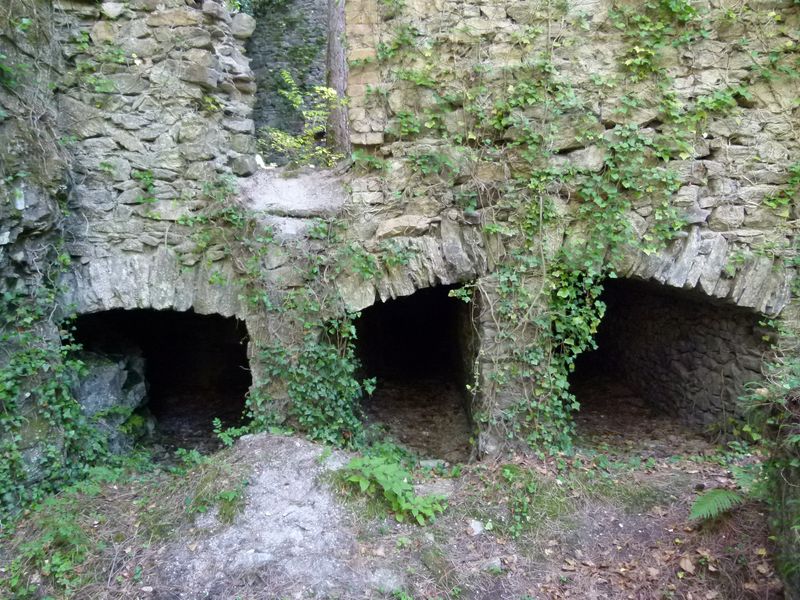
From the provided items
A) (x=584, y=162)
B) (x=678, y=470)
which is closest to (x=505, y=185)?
(x=584, y=162)

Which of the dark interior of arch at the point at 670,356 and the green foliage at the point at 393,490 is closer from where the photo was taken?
the green foliage at the point at 393,490

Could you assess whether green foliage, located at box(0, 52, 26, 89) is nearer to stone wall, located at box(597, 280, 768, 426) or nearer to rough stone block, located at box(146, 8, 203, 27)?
rough stone block, located at box(146, 8, 203, 27)

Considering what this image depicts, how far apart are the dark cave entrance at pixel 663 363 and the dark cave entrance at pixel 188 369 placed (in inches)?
171

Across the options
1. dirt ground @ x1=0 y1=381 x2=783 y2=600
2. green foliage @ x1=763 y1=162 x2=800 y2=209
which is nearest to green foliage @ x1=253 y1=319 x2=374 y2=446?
dirt ground @ x1=0 y1=381 x2=783 y2=600

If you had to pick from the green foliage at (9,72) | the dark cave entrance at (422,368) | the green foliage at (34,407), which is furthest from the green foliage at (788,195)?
the green foliage at (9,72)

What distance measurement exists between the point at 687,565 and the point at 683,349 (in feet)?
9.16

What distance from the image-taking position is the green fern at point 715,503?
288cm

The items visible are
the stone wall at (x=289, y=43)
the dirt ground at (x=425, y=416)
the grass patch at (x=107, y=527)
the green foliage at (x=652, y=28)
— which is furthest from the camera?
the stone wall at (x=289, y=43)

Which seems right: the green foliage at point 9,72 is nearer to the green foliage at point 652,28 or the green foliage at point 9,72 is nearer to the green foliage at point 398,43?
the green foliage at point 398,43

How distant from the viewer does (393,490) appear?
339 centimetres

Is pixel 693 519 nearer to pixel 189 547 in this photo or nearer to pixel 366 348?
pixel 189 547

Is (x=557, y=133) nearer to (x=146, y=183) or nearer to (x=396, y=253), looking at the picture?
(x=396, y=253)

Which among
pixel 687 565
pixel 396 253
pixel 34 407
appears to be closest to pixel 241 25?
pixel 396 253

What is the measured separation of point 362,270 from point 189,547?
224 cm
